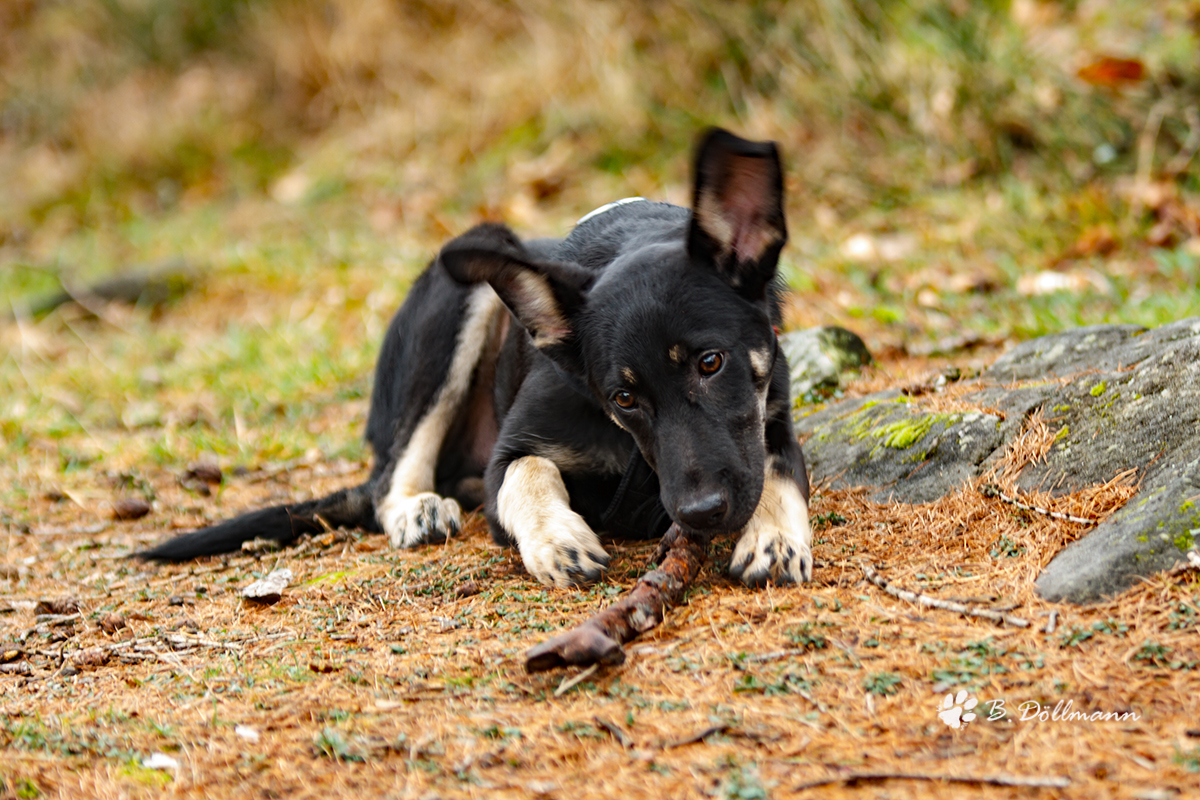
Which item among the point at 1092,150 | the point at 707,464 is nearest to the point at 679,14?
the point at 1092,150

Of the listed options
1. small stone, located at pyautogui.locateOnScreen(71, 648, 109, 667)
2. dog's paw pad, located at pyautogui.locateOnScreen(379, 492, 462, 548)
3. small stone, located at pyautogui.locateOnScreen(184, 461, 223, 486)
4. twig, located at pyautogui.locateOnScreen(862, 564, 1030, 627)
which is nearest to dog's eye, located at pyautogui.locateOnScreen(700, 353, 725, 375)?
twig, located at pyautogui.locateOnScreen(862, 564, 1030, 627)

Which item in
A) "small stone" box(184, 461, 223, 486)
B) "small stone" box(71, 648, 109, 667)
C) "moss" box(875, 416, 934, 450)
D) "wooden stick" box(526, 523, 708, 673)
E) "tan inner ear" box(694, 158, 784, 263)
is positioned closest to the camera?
"wooden stick" box(526, 523, 708, 673)

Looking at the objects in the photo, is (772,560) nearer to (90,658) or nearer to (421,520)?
(421,520)

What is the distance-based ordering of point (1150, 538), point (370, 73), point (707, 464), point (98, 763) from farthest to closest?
point (370, 73) → point (707, 464) → point (1150, 538) → point (98, 763)

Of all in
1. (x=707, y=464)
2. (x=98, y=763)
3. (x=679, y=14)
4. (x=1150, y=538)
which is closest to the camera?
(x=98, y=763)

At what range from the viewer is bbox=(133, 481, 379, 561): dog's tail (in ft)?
12.9

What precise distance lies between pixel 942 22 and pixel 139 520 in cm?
670

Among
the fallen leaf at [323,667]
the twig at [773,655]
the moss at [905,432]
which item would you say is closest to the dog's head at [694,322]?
the twig at [773,655]

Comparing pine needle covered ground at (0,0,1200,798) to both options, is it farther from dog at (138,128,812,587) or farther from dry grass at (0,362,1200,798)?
dog at (138,128,812,587)

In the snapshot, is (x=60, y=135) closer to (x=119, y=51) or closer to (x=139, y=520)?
(x=119, y=51)

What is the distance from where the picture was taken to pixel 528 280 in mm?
3131

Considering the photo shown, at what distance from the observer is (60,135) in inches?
528

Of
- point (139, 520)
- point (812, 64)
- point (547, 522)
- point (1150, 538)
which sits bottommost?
point (139, 520)

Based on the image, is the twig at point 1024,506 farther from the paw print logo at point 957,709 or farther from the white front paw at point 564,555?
the white front paw at point 564,555
